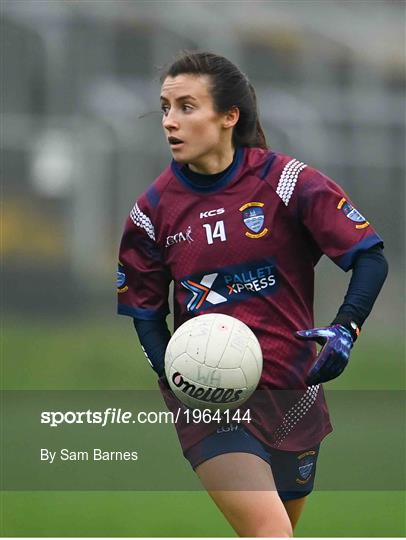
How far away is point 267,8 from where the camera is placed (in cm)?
1703

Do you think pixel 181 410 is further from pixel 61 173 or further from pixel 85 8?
pixel 85 8

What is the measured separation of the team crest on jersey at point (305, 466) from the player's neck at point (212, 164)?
109 centimetres

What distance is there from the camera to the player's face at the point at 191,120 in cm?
439

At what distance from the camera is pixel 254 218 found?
438 cm

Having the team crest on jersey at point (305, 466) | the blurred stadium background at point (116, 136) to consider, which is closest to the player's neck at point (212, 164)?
the team crest on jersey at point (305, 466)

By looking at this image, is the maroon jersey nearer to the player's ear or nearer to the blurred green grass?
the player's ear

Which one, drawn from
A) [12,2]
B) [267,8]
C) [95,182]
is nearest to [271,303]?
[95,182]

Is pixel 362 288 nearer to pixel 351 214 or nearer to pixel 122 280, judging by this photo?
pixel 351 214

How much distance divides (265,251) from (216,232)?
0.19m

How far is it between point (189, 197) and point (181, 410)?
0.77 meters

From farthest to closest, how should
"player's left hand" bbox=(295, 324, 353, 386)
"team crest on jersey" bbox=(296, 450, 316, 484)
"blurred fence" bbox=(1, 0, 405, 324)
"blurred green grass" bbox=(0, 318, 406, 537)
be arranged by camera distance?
1. "blurred fence" bbox=(1, 0, 405, 324)
2. "blurred green grass" bbox=(0, 318, 406, 537)
3. "team crest on jersey" bbox=(296, 450, 316, 484)
4. "player's left hand" bbox=(295, 324, 353, 386)

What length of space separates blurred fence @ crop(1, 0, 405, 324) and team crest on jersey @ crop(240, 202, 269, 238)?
942 cm

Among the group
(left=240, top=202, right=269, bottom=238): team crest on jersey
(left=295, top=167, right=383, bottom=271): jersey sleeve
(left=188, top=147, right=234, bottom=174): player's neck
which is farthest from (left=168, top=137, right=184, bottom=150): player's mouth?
(left=295, top=167, right=383, bottom=271): jersey sleeve

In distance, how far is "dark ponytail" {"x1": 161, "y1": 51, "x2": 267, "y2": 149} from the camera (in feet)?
14.6
